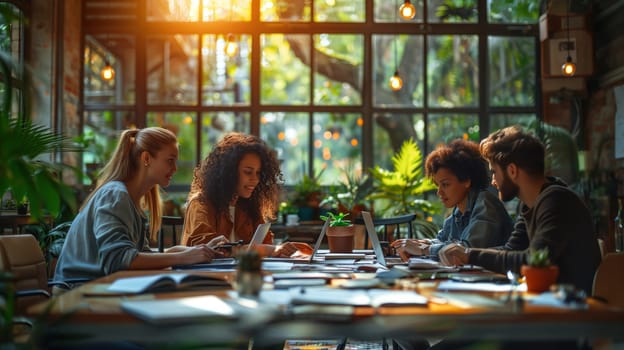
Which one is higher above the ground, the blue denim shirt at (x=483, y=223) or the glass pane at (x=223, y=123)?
the glass pane at (x=223, y=123)

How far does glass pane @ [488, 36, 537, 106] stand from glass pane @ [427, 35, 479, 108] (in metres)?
0.17

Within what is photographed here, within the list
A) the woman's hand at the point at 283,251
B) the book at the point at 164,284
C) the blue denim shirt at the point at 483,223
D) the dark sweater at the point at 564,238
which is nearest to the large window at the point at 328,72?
the blue denim shirt at the point at 483,223

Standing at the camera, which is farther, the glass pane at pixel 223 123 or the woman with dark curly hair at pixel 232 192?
the glass pane at pixel 223 123

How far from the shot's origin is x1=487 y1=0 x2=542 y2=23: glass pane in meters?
7.89

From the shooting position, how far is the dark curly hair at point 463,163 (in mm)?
3625

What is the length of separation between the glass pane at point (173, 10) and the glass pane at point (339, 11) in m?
1.32

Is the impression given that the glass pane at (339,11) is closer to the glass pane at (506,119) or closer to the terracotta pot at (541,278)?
the glass pane at (506,119)

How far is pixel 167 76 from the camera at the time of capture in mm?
7984

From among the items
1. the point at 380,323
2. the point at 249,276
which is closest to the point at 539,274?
the point at 380,323

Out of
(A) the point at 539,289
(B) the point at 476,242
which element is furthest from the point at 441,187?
(A) the point at 539,289

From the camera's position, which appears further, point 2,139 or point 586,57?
point 586,57

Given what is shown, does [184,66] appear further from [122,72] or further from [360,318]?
[360,318]

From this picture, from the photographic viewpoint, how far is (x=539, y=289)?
2002 millimetres

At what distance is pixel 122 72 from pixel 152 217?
489 centimetres
